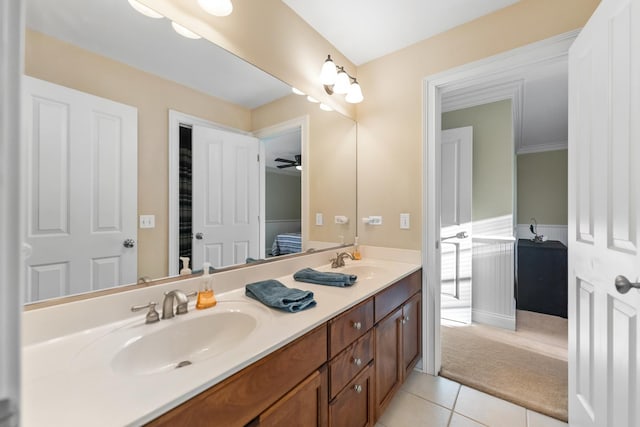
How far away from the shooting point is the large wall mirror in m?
0.83

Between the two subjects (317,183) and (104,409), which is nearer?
(104,409)

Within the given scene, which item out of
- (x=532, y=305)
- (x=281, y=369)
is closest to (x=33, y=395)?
(x=281, y=369)

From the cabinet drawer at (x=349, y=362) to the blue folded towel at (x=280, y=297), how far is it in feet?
0.82

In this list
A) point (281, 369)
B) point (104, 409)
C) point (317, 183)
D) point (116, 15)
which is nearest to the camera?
point (104, 409)

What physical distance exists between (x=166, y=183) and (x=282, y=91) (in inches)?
35.1

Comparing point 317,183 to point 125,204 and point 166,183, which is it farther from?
point 125,204

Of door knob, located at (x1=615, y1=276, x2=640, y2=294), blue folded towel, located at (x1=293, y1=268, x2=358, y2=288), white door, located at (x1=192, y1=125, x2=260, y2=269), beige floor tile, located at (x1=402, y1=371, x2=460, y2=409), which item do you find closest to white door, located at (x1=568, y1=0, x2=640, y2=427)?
door knob, located at (x1=615, y1=276, x2=640, y2=294)

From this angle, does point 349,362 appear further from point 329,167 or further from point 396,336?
point 329,167

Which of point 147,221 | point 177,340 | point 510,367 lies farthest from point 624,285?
point 147,221

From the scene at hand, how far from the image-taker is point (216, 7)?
1.18 meters

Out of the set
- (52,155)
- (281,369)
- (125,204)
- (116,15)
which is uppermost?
(116,15)

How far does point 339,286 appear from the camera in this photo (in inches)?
54.7

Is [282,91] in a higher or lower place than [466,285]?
higher

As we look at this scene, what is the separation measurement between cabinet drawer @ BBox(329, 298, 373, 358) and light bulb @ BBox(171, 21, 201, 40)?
1.35 meters
